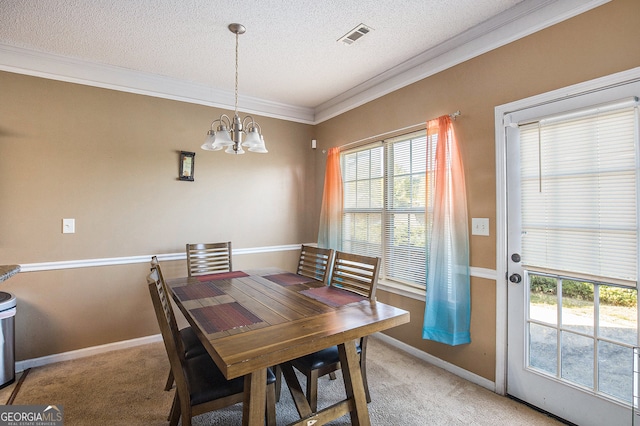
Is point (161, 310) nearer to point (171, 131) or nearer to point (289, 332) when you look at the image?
point (289, 332)

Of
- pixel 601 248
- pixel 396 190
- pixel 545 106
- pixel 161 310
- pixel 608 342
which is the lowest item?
pixel 608 342

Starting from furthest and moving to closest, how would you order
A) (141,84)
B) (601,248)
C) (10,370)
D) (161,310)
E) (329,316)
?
1. (141,84)
2. (10,370)
3. (601,248)
4. (329,316)
5. (161,310)

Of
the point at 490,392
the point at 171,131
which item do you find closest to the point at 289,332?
the point at 490,392

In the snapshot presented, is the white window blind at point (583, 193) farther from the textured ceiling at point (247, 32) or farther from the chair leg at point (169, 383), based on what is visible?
the chair leg at point (169, 383)

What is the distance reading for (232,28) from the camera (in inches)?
89.3

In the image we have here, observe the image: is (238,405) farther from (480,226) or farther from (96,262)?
(480,226)

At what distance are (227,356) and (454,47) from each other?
274cm

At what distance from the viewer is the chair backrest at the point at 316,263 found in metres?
2.56

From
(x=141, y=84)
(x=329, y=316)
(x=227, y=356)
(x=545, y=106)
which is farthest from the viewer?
(x=141, y=84)

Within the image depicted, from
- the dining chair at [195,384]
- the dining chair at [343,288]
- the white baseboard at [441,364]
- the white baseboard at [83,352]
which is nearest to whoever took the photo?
the dining chair at [195,384]

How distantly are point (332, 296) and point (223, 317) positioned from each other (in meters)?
0.72

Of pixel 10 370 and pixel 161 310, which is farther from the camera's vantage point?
pixel 10 370

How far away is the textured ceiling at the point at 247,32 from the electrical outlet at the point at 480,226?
1417 millimetres

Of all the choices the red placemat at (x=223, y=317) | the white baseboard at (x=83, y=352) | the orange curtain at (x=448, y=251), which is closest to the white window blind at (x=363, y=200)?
the orange curtain at (x=448, y=251)
